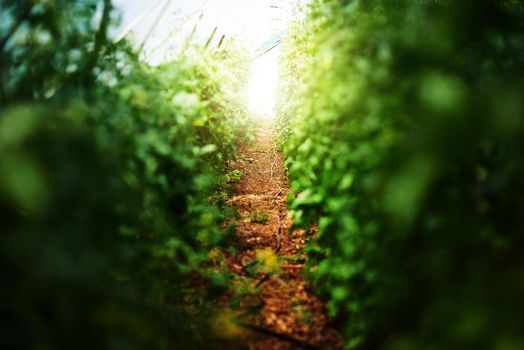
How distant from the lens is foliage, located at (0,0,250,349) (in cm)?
95

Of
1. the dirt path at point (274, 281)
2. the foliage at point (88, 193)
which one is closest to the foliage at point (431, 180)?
the dirt path at point (274, 281)

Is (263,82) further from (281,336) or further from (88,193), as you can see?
(88,193)

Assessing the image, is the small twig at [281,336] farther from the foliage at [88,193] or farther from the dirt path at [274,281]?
the foliage at [88,193]

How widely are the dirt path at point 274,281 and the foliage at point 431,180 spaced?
0.69ft

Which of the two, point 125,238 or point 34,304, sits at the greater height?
point 125,238

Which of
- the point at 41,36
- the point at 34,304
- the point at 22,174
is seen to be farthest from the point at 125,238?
the point at 41,36

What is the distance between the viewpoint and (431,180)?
3.30 feet

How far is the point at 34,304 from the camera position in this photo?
1.04 meters

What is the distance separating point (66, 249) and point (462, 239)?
4.27ft

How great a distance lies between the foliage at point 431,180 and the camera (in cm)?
92

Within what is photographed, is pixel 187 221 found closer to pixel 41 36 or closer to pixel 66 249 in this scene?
pixel 66 249

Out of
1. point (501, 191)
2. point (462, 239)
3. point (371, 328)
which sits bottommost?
point (371, 328)

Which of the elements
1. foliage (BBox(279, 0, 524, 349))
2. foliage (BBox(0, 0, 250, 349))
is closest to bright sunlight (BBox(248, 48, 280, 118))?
foliage (BBox(0, 0, 250, 349))

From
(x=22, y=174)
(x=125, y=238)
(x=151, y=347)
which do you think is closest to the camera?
(x=22, y=174)
